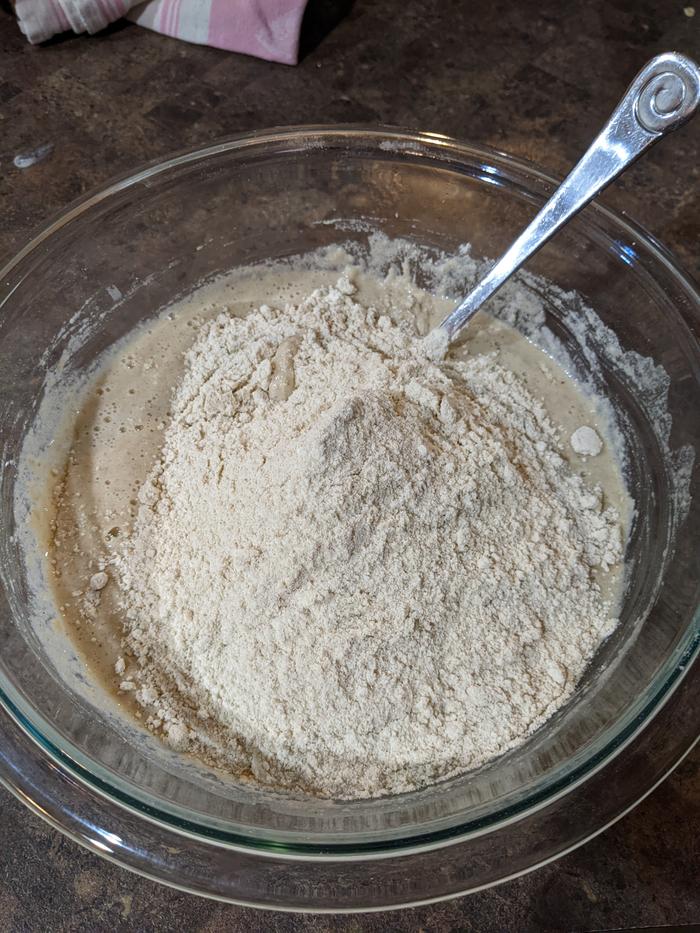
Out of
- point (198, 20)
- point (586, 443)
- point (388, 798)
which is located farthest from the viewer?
point (198, 20)

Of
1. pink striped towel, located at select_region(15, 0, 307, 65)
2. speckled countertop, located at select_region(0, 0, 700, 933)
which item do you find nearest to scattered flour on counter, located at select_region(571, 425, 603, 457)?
speckled countertop, located at select_region(0, 0, 700, 933)

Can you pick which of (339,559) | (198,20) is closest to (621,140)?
(339,559)

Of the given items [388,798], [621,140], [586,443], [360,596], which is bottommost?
[388,798]

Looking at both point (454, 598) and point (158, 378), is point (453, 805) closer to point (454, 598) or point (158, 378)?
point (454, 598)

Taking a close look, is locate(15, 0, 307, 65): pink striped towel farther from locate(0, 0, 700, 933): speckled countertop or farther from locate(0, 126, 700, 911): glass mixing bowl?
locate(0, 126, 700, 911): glass mixing bowl

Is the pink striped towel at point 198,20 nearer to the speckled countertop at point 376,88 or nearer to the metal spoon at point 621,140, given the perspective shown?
the speckled countertop at point 376,88

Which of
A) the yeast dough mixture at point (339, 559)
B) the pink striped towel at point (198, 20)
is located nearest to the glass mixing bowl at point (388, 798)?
the yeast dough mixture at point (339, 559)

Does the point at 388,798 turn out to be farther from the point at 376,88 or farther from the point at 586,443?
the point at 376,88

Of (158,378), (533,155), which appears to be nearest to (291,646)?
(158,378)
